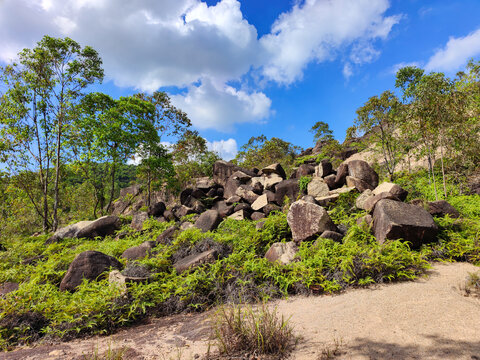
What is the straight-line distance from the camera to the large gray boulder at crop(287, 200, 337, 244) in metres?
6.29

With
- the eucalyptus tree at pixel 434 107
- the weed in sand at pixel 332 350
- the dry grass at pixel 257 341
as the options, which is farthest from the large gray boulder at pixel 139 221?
the eucalyptus tree at pixel 434 107

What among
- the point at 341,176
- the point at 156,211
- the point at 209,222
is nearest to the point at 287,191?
the point at 341,176

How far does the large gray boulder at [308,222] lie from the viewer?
20.6 ft

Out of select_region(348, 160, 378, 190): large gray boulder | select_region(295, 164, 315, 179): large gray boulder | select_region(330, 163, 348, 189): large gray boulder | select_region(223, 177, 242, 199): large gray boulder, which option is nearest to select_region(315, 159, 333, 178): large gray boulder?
select_region(295, 164, 315, 179): large gray boulder

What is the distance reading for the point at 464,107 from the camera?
9633 mm

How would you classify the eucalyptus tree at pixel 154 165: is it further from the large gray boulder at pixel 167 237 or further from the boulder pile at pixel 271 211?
the large gray boulder at pixel 167 237

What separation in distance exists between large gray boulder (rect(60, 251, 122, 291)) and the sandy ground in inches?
69.6

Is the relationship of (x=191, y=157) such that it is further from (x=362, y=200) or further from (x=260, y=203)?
(x=362, y=200)

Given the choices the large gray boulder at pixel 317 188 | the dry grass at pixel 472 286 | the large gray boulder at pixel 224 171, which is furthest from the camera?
the large gray boulder at pixel 224 171

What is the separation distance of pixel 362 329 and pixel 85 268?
5.74 metres

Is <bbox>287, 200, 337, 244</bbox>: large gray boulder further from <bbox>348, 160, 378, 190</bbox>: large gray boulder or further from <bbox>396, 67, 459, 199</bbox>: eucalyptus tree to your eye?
<bbox>396, 67, 459, 199</bbox>: eucalyptus tree

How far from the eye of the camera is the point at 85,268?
571 centimetres

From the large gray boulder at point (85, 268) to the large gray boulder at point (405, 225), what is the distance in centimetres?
650

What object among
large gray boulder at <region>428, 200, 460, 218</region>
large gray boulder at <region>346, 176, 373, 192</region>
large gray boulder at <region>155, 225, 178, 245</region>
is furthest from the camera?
large gray boulder at <region>346, 176, 373, 192</region>
